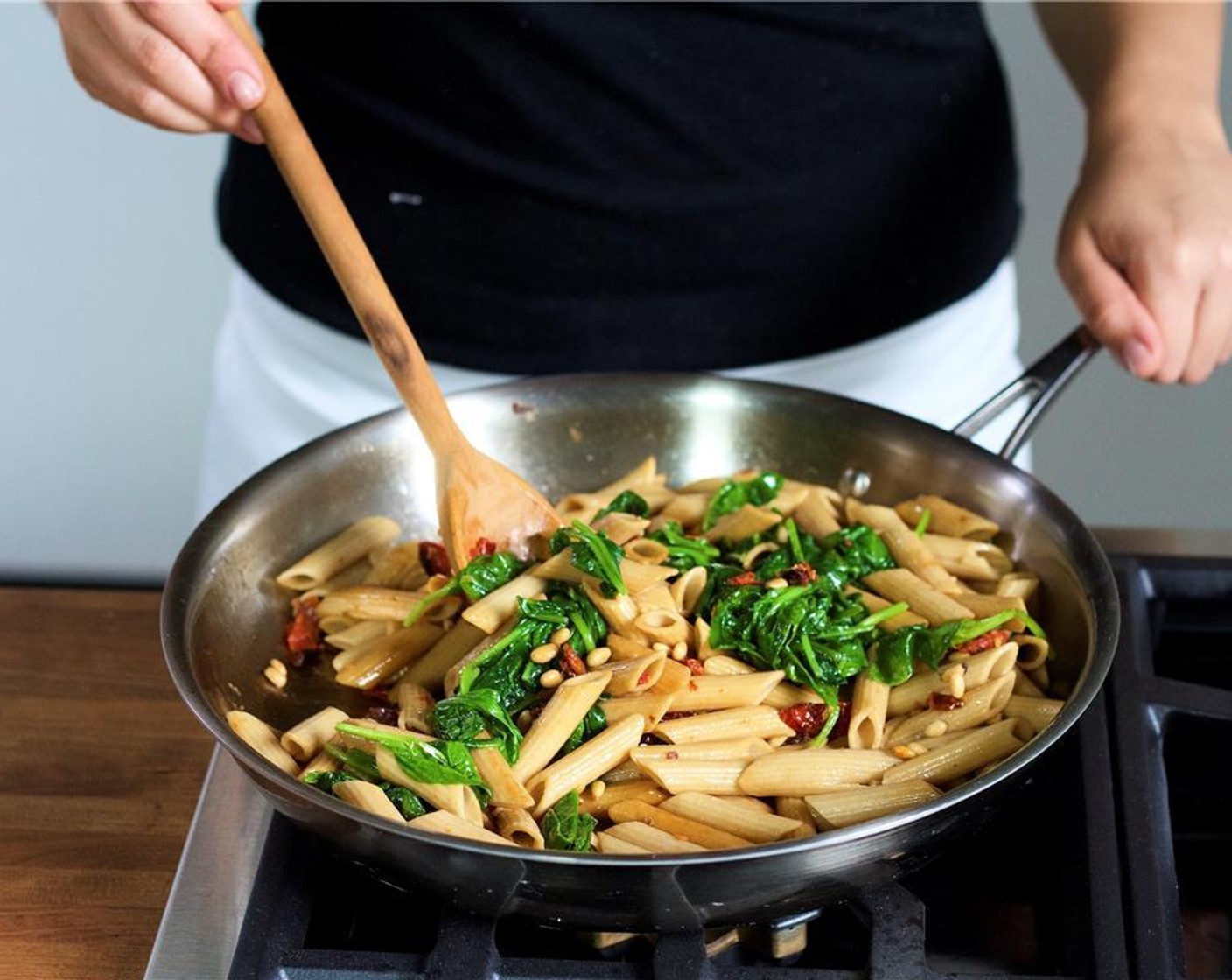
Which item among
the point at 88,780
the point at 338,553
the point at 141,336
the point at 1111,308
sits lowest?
the point at 141,336

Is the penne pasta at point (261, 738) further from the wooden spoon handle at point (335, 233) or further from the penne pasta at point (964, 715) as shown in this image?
the penne pasta at point (964, 715)

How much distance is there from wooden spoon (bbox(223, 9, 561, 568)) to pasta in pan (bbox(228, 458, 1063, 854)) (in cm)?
3

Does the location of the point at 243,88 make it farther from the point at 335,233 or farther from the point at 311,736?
the point at 311,736

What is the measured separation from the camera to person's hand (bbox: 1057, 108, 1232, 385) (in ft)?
4.67

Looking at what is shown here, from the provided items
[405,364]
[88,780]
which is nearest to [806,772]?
[405,364]

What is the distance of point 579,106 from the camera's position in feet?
5.29

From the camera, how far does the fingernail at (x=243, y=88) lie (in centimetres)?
122

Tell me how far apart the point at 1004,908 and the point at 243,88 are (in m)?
0.87

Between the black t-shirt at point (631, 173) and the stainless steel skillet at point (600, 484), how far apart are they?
0.19 m

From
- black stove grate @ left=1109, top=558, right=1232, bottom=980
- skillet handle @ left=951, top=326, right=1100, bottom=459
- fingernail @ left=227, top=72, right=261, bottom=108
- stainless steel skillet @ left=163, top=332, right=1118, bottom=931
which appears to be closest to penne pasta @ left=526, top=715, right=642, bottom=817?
stainless steel skillet @ left=163, top=332, right=1118, bottom=931

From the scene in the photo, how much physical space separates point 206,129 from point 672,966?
81 cm

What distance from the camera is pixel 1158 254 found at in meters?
1.43

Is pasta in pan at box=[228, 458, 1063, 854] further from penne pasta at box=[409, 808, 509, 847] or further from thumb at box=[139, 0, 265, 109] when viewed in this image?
thumb at box=[139, 0, 265, 109]

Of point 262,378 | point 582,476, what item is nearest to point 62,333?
point 262,378
